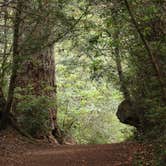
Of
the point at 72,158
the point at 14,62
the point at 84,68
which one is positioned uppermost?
the point at 14,62

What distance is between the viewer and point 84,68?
14.6 meters

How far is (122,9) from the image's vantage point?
7.55m

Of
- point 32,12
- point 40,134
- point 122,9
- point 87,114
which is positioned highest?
point 122,9

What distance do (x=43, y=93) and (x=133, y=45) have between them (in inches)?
353

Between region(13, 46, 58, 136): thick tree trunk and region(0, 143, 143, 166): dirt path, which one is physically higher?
region(0, 143, 143, 166): dirt path

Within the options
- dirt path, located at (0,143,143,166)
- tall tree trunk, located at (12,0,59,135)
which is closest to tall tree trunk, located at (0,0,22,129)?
tall tree trunk, located at (12,0,59,135)

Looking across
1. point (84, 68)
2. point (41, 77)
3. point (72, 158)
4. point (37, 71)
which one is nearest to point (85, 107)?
point (41, 77)

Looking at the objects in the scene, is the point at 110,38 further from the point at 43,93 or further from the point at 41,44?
the point at 43,93

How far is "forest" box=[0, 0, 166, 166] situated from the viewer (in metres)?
7.53

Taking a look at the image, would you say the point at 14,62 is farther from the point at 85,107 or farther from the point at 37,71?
the point at 85,107

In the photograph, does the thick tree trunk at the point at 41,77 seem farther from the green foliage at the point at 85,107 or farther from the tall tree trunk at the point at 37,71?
the green foliage at the point at 85,107

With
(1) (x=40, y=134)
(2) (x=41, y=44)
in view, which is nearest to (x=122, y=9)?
(2) (x=41, y=44)

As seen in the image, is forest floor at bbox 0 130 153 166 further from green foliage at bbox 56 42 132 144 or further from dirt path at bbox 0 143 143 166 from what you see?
green foliage at bbox 56 42 132 144

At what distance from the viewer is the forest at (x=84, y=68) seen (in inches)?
296
